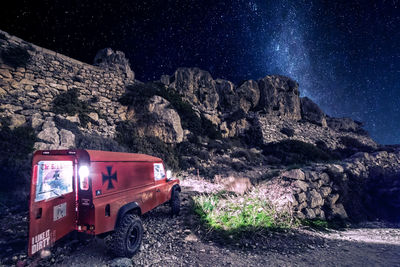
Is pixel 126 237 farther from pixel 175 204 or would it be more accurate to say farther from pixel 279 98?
pixel 279 98

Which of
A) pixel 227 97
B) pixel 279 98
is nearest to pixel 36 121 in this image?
pixel 227 97

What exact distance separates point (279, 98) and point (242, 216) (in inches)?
1074

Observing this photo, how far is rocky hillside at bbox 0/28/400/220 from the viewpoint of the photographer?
5.88 meters

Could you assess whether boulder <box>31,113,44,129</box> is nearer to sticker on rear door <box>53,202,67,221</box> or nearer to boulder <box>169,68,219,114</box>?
sticker on rear door <box>53,202,67,221</box>

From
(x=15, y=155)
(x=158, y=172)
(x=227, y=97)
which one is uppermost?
(x=227, y=97)

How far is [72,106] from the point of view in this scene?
9.69 metres

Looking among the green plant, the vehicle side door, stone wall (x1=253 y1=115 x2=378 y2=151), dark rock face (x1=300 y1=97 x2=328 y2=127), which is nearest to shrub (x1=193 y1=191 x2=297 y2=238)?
the green plant

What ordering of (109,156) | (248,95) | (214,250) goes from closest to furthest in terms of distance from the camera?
(109,156)
(214,250)
(248,95)

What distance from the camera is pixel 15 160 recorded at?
5766 millimetres

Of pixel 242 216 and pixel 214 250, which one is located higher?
pixel 242 216

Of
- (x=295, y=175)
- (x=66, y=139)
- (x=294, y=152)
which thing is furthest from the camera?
(x=294, y=152)

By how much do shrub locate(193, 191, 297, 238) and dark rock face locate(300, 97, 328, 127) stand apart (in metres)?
29.0

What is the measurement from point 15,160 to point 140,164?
582 cm

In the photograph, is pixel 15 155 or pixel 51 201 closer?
pixel 51 201
